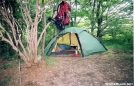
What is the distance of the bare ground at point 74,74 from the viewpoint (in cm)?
451

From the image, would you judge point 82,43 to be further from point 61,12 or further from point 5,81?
point 5,81

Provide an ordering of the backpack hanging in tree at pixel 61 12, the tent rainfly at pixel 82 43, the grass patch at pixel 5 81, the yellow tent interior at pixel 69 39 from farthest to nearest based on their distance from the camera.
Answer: the yellow tent interior at pixel 69 39 < the tent rainfly at pixel 82 43 < the backpack hanging in tree at pixel 61 12 < the grass patch at pixel 5 81

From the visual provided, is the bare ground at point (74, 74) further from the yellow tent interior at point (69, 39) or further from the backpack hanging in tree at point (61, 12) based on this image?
the yellow tent interior at point (69, 39)

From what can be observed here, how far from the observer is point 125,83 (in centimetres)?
429

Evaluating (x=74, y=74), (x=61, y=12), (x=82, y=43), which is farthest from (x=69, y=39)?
(x=74, y=74)

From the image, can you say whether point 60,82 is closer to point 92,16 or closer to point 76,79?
point 76,79

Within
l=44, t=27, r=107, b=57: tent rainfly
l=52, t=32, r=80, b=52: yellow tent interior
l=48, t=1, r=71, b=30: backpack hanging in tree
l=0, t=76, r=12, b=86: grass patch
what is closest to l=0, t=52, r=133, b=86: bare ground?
l=0, t=76, r=12, b=86: grass patch

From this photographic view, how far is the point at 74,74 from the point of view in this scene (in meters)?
5.12

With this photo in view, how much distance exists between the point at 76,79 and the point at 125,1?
20.7ft

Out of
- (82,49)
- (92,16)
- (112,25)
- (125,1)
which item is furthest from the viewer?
(92,16)

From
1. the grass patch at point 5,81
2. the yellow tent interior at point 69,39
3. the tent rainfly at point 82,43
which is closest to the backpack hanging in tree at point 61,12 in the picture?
the tent rainfly at point 82,43

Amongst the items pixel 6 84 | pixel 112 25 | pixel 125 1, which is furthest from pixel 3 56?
pixel 125 1

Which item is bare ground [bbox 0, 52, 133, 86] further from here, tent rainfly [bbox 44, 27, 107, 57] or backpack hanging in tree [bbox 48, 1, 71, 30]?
backpack hanging in tree [bbox 48, 1, 71, 30]

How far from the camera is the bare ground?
14.8ft
